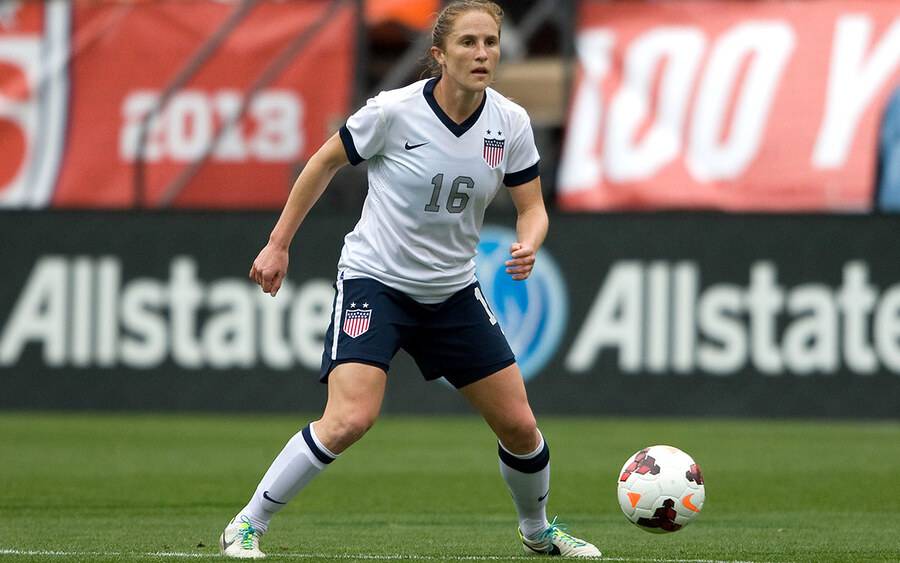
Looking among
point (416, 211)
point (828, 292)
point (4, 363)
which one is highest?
point (416, 211)

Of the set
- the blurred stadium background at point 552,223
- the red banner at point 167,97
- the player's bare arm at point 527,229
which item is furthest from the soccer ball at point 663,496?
the red banner at point 167,97

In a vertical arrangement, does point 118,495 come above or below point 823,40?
→ below

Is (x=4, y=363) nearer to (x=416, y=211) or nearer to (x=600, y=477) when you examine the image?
(x=600, y=477)

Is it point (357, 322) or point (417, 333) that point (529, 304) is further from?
point (357, 322)

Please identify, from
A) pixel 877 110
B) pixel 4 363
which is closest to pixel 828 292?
pixel 877 110

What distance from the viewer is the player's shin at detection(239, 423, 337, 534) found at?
7.01 m

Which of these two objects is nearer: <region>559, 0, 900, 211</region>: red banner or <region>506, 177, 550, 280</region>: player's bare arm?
<region>506, 177, 550, 280</region>: player's bare arm

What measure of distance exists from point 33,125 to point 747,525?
1131 cm

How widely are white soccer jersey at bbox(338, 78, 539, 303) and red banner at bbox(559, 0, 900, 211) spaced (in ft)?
33.4

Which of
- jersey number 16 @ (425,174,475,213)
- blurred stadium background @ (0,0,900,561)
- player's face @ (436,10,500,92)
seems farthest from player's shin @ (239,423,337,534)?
blurred stadium background @ (0,0,900,561)

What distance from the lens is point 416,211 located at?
715cm

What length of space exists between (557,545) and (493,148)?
5.80 feet

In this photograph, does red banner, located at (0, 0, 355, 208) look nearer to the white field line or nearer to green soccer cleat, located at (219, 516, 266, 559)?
the white field line

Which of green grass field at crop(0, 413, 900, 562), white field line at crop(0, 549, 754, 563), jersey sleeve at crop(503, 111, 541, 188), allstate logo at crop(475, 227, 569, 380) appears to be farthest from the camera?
allstate logo at crop(475, 227, 569, 380)
